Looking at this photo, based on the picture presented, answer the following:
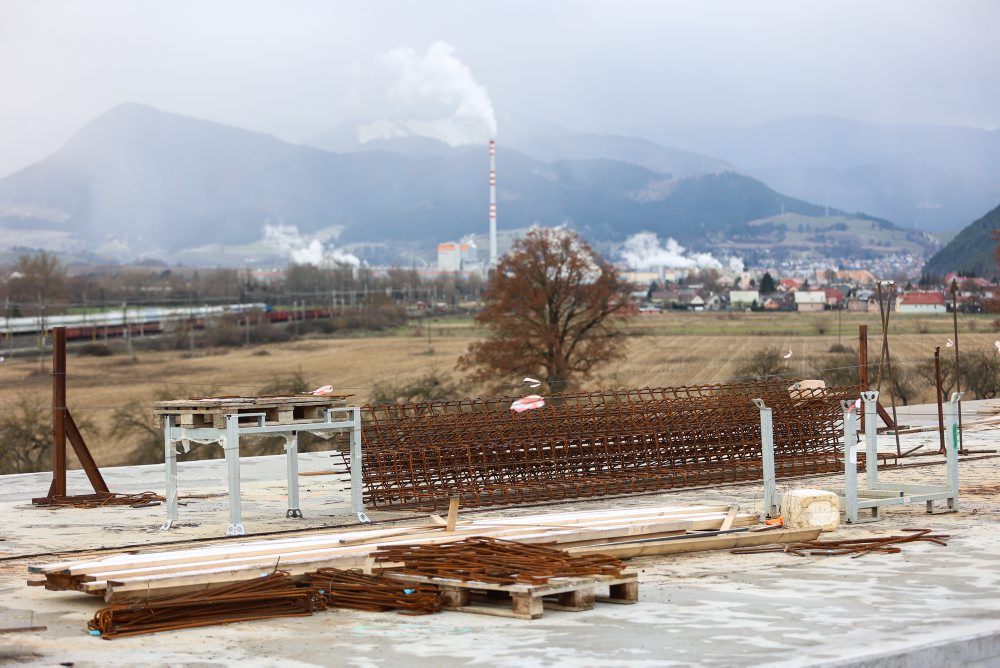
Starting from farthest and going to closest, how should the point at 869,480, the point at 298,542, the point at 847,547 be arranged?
1. the point at 869,480
2. the point at 847,547
3. the point at 298,542

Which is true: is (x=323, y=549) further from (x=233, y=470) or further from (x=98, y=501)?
(x=98, y=501)

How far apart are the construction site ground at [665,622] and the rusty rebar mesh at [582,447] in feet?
5.96

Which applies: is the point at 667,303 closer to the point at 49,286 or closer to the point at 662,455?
the point at 49,286

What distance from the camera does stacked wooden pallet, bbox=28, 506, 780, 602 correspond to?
9.89 metres

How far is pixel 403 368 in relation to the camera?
64812 mm

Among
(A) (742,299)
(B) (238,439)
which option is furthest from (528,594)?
(A) (742,299)

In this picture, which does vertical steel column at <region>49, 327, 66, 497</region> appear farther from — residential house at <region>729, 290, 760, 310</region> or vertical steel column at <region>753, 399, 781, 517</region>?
residential house at <region>729, 290, 760, 310</region>

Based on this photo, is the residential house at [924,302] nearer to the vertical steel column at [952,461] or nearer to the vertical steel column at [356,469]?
the vertical steel column at [952,461]

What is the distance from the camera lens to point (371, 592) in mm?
10125

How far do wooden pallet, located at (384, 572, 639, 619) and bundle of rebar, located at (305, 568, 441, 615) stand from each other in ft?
0.33

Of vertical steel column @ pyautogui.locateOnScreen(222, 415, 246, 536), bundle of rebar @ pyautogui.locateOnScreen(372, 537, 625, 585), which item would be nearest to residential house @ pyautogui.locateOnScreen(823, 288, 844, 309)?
vertical steel column @ pyautogui.locateOnScreen(222, 415, 246, 536)

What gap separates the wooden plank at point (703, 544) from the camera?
39.5 ft

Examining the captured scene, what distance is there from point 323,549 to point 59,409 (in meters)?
7.62

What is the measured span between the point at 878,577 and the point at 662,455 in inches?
311
